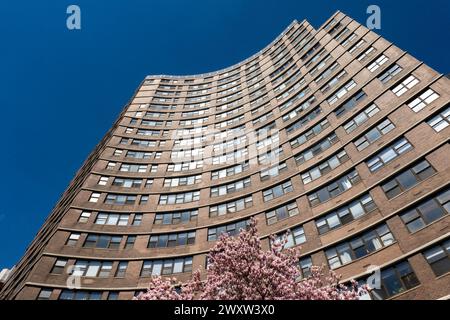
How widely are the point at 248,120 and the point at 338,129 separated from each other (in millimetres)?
14160

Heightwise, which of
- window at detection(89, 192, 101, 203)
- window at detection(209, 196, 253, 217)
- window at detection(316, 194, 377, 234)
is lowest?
window at detection(316, 194, 377, 234)

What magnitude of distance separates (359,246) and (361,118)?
41.3 ft

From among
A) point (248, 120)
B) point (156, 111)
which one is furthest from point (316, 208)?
point (156, 111)

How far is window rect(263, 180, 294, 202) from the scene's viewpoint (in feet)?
94.1

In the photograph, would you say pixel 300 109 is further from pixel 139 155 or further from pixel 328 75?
pixel 139 155

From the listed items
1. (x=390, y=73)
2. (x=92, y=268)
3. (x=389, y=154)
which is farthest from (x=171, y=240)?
(x=390, y=73)

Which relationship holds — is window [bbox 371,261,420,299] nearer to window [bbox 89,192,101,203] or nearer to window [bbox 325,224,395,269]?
window [bbox 325,224,395,269]

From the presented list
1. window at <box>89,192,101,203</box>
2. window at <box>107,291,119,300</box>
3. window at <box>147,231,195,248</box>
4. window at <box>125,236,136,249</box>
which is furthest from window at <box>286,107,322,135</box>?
window at <box>107,291,119,300</box>

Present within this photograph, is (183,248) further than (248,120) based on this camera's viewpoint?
No

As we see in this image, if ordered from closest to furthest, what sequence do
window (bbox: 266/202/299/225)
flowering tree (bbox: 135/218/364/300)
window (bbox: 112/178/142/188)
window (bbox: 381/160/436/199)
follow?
flowering tree (bbox: 135/218/364/300), window (bbox: 381/160/436/199), window (bbox: 266/202/299/225), window (bbox: 112/178/142/188)

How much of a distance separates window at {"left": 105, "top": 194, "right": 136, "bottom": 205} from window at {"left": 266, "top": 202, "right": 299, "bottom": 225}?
15.6 metres

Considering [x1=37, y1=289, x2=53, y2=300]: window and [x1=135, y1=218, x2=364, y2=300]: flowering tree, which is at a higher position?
[x1=37, y1=289, x2=53, y2=300]: window

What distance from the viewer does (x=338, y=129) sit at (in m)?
28.9
